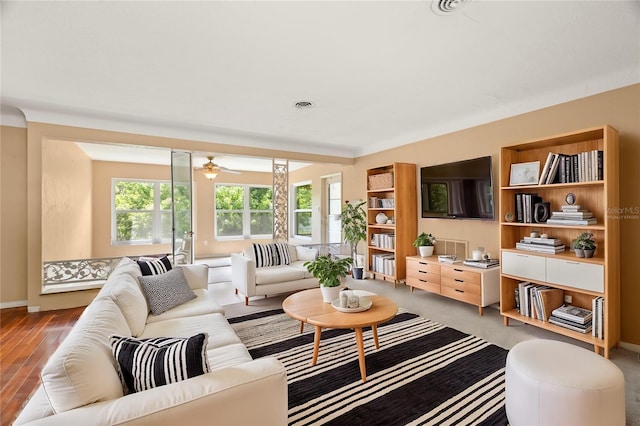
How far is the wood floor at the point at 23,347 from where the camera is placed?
2.02 m

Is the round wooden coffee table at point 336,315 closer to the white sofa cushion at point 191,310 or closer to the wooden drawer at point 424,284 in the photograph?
the white sofa cushion at point 191,310

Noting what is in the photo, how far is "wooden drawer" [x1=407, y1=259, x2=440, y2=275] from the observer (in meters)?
3.92

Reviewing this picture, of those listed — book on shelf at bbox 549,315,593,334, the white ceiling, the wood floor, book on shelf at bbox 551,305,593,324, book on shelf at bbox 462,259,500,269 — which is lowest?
the wood floor

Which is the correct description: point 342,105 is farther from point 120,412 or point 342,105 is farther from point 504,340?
point 120,412

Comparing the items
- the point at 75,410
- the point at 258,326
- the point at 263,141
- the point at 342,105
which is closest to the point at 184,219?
the point at 263,141

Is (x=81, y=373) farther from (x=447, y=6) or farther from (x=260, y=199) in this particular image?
(x=260, y=199)

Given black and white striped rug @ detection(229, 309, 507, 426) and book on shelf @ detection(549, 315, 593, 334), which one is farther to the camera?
book on shelf @ detection(549, 315, 593, 334)

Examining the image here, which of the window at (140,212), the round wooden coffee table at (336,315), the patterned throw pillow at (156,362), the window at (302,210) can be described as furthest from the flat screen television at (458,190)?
the window at (140,212)

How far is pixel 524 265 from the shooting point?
297cm

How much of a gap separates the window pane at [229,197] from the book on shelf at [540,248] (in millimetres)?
6827

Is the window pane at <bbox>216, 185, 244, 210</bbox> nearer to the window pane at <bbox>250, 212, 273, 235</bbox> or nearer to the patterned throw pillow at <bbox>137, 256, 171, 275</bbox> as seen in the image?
the window pane at <bbox>250, 212, 273, 235</bbox>

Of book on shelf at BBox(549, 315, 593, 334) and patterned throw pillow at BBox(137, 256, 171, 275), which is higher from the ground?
patterned throw pillow at BBox(137, 256, 171, 275)

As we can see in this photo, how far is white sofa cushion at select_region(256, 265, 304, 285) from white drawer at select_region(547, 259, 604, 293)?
2.81m

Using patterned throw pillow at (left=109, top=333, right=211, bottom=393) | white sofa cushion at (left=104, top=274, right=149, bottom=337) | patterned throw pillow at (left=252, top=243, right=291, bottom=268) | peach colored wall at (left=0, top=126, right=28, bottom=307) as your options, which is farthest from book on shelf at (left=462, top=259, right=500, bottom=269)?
peach colored wall at (left=0, top=126, right=28, bottom=307)
